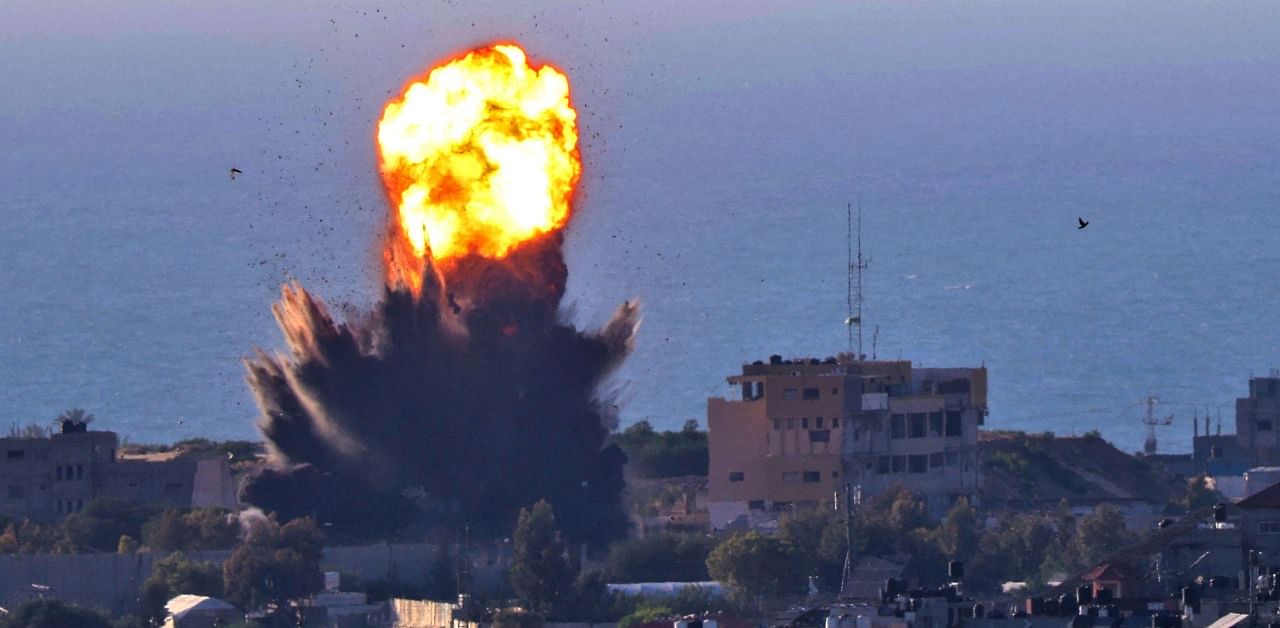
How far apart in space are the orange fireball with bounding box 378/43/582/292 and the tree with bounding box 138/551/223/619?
15727mm

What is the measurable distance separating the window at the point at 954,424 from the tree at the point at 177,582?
34282 mm

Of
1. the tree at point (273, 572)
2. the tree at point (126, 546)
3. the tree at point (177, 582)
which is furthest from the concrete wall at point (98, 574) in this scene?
the tree at point (126, 546)

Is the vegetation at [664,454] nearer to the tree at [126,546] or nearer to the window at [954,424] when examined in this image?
the window at [954,424]

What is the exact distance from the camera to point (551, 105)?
5148 inches

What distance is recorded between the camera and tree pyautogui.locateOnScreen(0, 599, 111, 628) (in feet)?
356

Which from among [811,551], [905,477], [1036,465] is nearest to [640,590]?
[811,551]

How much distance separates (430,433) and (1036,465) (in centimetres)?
2858

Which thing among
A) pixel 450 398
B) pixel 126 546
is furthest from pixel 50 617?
pixel 450 398

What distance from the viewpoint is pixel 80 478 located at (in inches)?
5778

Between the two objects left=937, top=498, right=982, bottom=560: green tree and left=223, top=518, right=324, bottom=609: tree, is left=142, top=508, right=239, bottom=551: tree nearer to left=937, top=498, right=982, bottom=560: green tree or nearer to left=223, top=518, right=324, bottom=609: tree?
left=223, top=518, right=324, bottom=609: tree

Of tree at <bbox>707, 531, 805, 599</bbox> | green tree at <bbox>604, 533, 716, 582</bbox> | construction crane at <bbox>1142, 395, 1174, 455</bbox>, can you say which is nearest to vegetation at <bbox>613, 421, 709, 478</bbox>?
construction crane at <bbox>1142, 395, 1174, 455</bbox>

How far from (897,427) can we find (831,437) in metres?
3.59

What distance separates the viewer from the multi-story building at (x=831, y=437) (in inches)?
5655

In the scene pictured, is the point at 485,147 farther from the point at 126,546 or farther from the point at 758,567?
the point at 758,567
